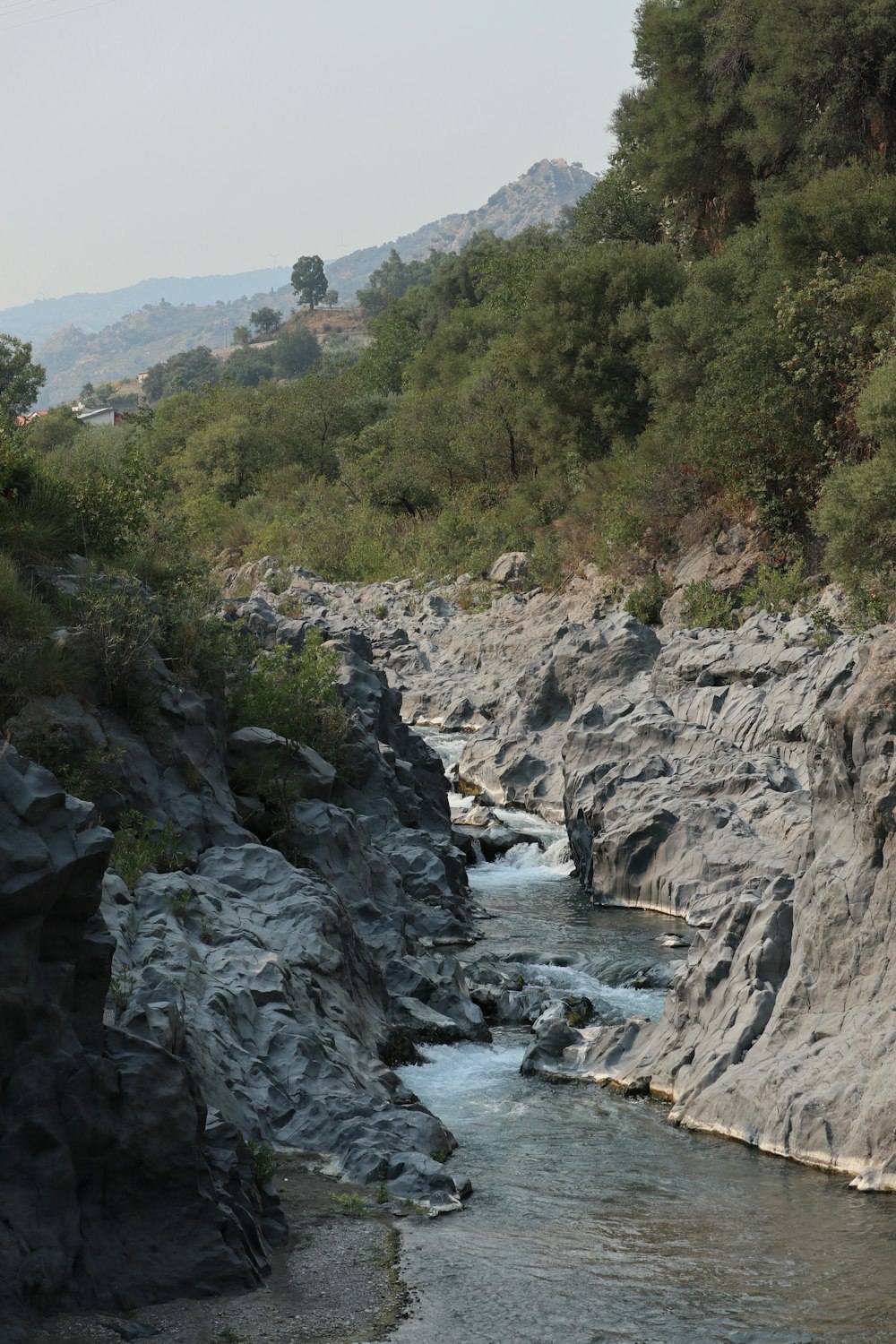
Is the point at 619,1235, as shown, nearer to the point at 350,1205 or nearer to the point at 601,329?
the point at 350,1205

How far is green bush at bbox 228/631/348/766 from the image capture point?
50.4 feet

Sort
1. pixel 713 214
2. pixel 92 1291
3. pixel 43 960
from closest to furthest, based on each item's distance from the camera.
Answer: pixel 92 1291, pixel 43 960, pixel 713 214

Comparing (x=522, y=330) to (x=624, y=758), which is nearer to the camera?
(x=624, y=758)

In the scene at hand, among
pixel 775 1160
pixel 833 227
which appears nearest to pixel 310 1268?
pixel 775 1160

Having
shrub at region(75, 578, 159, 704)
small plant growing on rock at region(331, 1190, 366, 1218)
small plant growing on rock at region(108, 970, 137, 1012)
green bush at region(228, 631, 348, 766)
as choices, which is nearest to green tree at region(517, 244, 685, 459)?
green bush at region(228, 631, 348, 766)

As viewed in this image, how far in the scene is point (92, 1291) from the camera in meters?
6.50

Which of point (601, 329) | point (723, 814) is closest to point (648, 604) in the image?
point (601, 329)

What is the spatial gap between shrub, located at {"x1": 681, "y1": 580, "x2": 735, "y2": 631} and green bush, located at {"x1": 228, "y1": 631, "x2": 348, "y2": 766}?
10852mm

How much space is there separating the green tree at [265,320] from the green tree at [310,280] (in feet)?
15.1

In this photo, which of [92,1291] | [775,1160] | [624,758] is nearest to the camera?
[92,1291]

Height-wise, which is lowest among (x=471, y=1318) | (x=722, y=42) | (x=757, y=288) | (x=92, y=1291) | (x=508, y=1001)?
(x=508, y=1001)

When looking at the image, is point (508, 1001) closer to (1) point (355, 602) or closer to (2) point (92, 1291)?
(2) point (92, 1291)

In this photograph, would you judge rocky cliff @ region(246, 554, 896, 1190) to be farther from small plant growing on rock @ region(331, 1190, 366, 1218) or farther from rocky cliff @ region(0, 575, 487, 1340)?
small plant growing on rock @ region(331, 1190, 366, 1218)

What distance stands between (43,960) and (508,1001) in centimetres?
712
